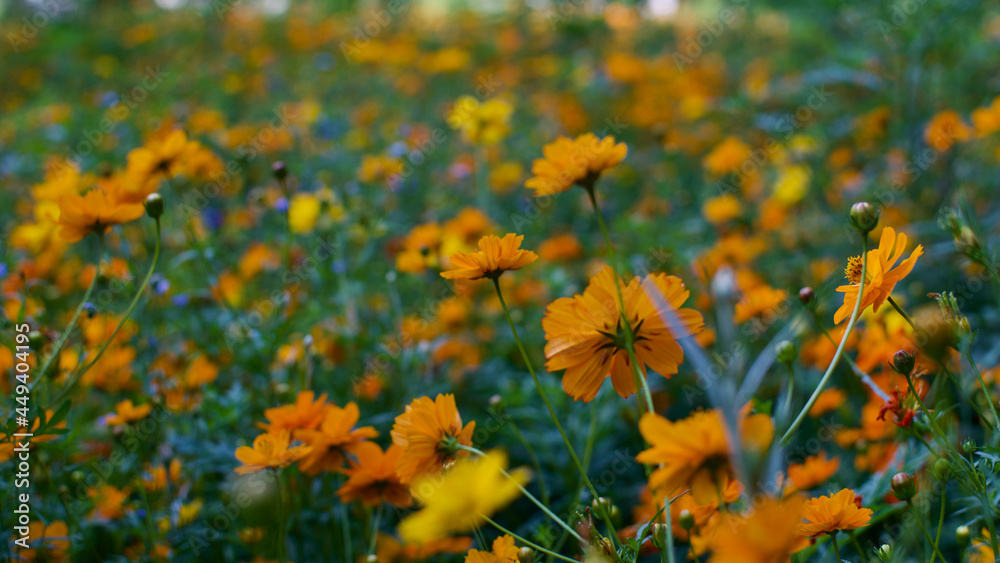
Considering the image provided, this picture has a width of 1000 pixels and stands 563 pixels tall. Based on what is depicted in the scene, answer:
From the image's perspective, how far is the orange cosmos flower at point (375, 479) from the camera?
3.24ft

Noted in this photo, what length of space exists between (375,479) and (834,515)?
635mm

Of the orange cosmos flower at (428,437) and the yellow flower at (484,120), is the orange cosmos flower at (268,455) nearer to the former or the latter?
the orange cosmos flower at (428,437)

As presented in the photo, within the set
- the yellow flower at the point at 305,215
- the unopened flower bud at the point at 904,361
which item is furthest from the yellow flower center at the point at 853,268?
the yellow flower at the point at 305,215

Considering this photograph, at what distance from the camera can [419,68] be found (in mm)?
4551

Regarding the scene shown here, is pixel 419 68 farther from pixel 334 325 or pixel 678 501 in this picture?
pixel 678 501

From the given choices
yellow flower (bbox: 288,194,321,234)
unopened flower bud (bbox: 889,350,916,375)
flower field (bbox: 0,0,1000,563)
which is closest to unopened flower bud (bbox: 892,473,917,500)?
flower field (bbox: 0,0,1000,563)

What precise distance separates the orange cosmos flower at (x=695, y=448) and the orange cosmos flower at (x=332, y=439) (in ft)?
1.82

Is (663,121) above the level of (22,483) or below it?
below

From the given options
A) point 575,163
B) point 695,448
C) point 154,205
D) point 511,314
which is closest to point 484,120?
point 511,314

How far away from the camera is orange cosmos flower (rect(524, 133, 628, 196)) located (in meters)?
0.87

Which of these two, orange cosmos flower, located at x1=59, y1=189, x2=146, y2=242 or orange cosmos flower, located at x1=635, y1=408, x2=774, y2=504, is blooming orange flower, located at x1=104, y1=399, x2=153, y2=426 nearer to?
orange cosmos flower, located at x1=59, y1=189, x2=146, y2=242

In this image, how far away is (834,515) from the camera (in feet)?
2.48

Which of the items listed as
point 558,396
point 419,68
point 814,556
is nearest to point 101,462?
point 558,396

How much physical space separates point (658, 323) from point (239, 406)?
0.97m
